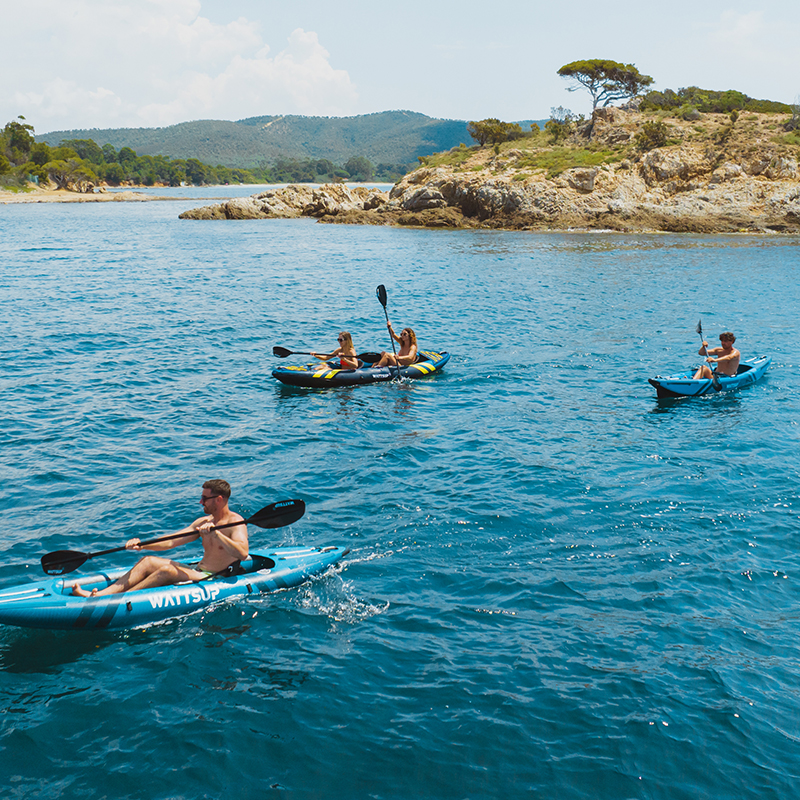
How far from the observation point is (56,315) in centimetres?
2223

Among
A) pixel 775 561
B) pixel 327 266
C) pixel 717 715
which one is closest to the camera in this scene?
pixel 717 715

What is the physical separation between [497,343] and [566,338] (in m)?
2.21

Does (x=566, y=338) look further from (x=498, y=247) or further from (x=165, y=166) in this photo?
(x=165, y=166)

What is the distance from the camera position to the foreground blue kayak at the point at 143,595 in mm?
6832

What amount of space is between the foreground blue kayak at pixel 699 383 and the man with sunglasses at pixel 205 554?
31.2 feet

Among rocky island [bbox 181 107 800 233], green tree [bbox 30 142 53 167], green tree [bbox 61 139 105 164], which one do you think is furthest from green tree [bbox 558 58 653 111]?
green tree [bbox 61 139 105 164]

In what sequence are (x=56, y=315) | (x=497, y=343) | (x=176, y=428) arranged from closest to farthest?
(x=176, y=428) < (x=497, y=343) < (x=56, y=315)

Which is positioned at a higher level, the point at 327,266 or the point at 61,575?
the point at 327,266

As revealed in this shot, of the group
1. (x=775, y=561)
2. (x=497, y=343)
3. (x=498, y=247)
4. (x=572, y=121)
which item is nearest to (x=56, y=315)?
(x=497, y=343)

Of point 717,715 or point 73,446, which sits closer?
point 717,715

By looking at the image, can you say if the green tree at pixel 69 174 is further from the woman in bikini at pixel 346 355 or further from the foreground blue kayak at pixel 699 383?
the foreground blue kayak at pixel 699 383

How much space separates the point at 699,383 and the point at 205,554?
427 inches

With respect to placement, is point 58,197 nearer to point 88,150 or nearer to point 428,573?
point 88,150

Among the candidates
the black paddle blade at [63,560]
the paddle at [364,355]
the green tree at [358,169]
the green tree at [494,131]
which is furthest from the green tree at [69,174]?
the black paddle blade at [63,560]
